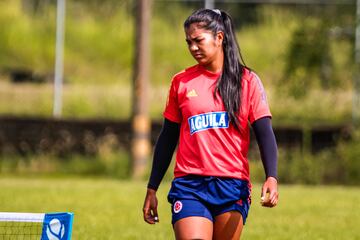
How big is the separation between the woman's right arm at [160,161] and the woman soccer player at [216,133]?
154mm

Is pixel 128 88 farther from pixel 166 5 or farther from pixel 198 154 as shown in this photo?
pixel 198 154

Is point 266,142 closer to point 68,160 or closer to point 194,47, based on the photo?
Answer: point 194,47

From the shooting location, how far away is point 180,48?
120 feet

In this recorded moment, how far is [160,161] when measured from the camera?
7.00 meters

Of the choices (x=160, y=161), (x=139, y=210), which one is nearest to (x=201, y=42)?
(x=160, y=161)

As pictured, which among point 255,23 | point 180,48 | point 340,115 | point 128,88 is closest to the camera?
point 340,115

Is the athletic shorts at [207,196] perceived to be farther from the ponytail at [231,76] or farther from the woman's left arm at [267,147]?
the ponytail at [231,76]

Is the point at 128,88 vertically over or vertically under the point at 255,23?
under

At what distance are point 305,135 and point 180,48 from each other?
10.9 meters

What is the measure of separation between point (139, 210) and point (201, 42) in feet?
31.0

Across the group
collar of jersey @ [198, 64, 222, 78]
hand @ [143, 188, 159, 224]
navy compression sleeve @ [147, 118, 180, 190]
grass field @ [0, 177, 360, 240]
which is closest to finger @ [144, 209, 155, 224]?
hand @ [143, 188, 159, 224]

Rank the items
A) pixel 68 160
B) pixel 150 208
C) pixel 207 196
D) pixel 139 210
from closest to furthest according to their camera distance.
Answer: pixel 207 196, pixel 150 208, pixel 139 210, pixel 68 160

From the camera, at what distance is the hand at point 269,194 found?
21.3 feet

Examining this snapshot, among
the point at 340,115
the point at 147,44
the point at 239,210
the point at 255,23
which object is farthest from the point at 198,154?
the point at 255,23
